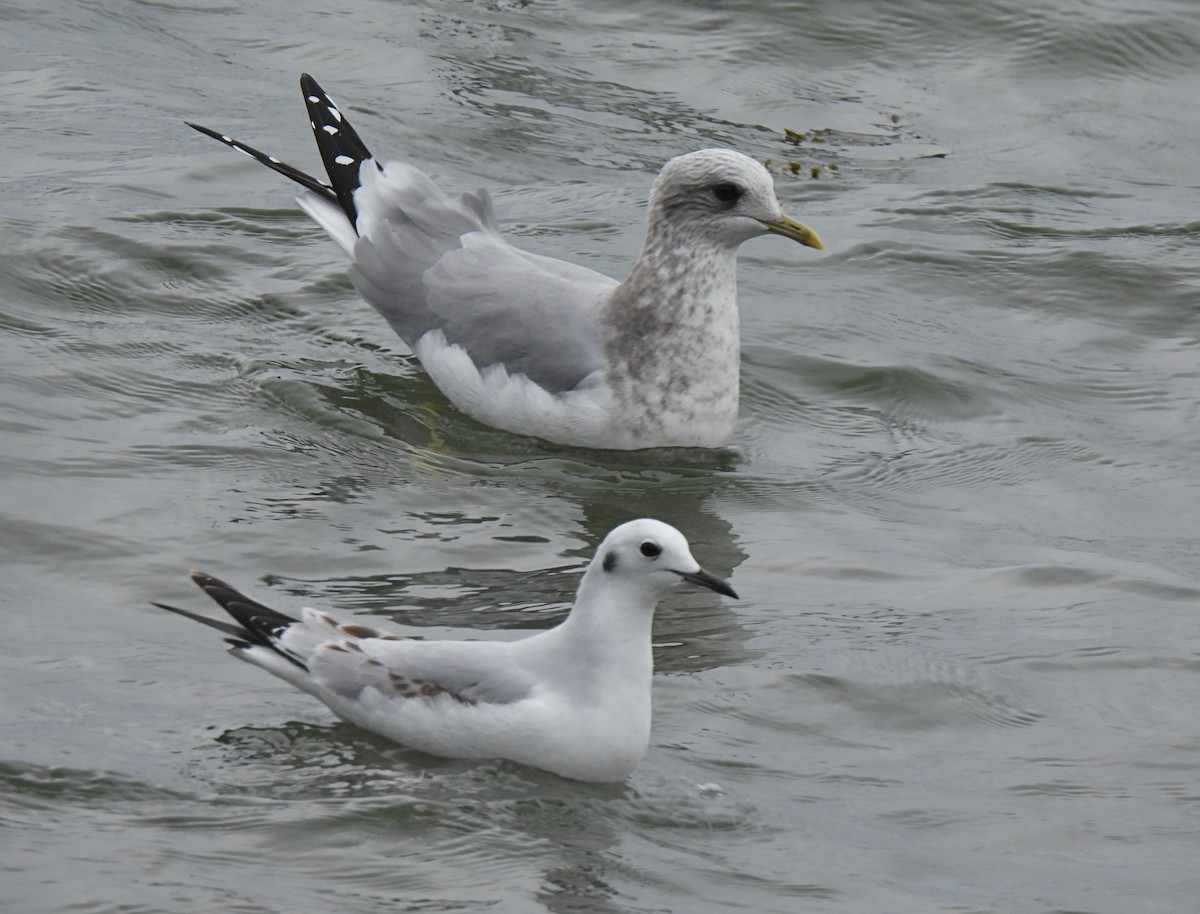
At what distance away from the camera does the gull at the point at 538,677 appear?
5.80 meters

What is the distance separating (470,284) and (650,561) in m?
3.26

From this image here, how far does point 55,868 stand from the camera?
5176 millimetres

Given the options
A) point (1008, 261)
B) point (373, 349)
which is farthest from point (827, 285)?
point (373, 349)

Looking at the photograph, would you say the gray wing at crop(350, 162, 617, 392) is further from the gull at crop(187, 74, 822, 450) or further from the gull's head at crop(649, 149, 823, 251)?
the gull's head at crop(649, 149, 823, 251)

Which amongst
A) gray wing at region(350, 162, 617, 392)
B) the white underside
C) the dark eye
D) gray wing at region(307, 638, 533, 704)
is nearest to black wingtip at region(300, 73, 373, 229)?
gray wing at region(350, 162, 617, 392)

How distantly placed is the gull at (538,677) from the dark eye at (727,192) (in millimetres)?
2990

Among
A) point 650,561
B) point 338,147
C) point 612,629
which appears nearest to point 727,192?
point 338,147

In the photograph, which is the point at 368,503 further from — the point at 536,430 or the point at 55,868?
the point at 55,868

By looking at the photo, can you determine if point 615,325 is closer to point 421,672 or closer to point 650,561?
point 650,561

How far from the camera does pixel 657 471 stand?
8477 mm

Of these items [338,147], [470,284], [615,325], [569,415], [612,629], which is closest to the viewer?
[612,629]

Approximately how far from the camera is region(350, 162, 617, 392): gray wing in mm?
8586

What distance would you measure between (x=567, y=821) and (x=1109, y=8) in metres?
10.2

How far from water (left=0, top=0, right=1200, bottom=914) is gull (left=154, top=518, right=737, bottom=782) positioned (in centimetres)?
12
